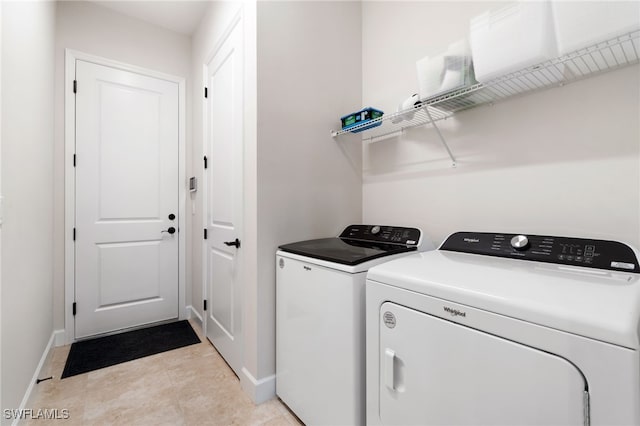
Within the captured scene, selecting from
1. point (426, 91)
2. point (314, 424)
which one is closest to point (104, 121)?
point (426, 91)

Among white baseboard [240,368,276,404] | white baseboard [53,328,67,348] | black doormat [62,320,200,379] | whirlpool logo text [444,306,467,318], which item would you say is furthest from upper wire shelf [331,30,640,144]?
white baseboard [53,328,67,348]

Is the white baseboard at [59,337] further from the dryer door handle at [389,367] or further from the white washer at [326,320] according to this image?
the dryer door handle at [389,367]

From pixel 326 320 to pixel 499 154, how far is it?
3.75 feet

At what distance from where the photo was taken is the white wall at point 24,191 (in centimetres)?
122

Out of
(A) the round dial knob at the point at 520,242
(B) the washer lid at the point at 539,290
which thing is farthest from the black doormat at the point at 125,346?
(A) the round dial knob at the point at 520,242

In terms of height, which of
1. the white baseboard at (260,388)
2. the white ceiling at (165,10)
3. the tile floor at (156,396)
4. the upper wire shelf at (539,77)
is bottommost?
the tile floor at (156,396)

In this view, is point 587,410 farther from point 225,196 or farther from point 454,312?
point 225,196

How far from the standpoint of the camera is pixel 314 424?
4.41 feet

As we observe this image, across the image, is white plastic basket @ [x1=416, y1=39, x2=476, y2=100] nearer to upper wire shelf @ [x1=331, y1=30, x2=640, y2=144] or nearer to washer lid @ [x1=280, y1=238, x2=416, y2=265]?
upper wire shelf @ [x1=331, y1=30, x2=640, y2=144]

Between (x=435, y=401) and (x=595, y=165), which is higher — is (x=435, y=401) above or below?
below

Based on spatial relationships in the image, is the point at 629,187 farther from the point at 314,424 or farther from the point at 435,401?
the point at 314,424

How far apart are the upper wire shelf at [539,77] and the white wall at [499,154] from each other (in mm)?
51

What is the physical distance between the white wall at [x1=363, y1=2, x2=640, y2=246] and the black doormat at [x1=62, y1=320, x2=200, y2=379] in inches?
74.6

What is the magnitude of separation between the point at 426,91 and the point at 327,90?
77cm
